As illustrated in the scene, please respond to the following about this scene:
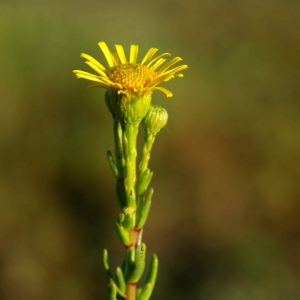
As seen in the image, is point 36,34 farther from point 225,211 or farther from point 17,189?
point 225,211

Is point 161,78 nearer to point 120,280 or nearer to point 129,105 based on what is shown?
point 129,105

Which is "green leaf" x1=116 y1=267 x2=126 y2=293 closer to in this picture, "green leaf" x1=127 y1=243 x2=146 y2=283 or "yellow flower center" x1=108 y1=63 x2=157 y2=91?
"green leaf" x1=127 y1=243 x2=146 y2=283

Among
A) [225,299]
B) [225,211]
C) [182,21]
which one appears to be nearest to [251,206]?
[225,211]

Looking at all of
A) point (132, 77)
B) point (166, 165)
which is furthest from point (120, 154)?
point (166, 165)

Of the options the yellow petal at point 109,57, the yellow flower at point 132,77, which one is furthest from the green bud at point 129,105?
the yellow petal at point 109,57

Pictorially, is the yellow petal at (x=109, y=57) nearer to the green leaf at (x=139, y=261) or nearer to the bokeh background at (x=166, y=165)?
the green leaf at (x=139, y=261)
